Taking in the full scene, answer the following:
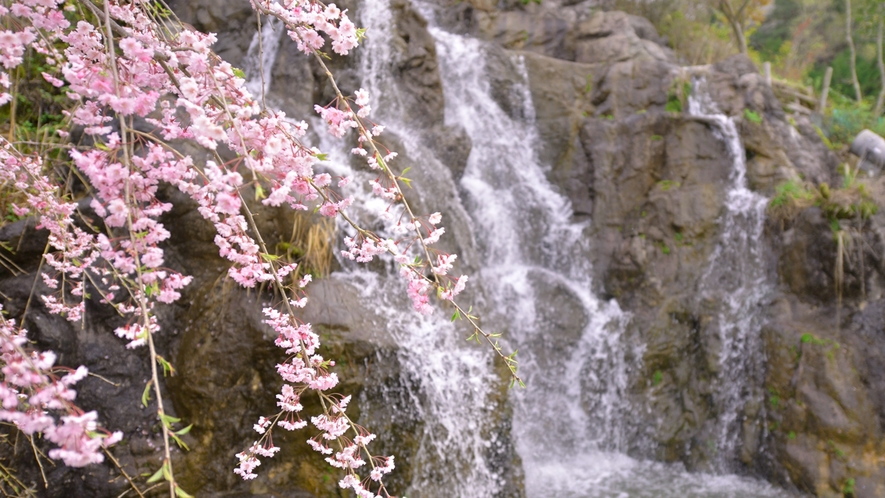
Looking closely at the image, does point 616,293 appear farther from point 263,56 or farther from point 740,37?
point 740,37

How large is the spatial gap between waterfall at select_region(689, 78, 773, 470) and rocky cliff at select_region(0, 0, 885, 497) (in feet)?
0.10

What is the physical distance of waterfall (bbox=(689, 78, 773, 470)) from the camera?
18.6 ft

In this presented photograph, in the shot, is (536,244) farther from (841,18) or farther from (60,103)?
(841,18)

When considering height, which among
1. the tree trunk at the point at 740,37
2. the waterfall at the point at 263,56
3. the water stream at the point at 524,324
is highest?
the tree trunk at the point at 740,37

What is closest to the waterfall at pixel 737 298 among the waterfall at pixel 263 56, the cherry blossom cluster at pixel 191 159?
the cherry blossom cluster at pixel 191 159

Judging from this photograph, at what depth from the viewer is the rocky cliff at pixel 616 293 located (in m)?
3.87

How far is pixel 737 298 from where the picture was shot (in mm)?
5941

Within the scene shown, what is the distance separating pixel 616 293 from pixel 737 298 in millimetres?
1240

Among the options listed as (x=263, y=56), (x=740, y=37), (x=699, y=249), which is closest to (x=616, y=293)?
(x=699, y=249)

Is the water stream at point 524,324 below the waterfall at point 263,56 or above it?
below

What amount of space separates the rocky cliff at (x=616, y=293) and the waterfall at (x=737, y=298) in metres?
0.03

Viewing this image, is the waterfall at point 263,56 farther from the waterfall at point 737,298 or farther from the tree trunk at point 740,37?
the tree trunk at point 740,37

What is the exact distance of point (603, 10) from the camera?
9.72 meters

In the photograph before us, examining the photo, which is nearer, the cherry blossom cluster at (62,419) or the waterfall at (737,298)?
the cherry blossom cluster at (62,419)
